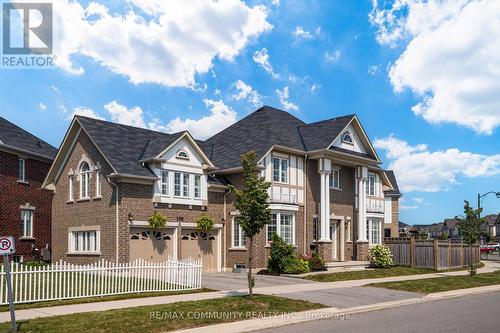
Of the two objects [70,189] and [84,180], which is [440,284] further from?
[70,189]

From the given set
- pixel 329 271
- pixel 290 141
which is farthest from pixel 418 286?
pixel 290 141

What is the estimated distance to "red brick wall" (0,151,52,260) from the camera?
29969 mm

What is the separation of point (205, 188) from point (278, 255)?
5050 mm

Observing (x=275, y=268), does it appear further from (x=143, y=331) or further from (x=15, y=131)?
(x=15, y=131)

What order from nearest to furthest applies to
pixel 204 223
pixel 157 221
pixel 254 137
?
pixel 157 221 → pixel 204 223 → pixel 254 137

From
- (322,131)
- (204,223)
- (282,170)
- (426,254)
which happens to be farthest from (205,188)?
(426,254)

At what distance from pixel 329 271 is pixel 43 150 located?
19.7 meters

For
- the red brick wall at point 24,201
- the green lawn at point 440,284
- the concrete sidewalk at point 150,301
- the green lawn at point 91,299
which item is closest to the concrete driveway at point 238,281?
the concrete sidewalk at point 150,301

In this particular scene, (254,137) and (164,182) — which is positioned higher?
(254,137)

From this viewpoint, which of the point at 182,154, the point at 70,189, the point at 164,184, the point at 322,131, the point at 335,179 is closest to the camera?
the point at 164,184

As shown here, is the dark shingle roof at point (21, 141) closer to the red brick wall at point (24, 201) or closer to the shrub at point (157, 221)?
the red brick wall at point (24, 201)

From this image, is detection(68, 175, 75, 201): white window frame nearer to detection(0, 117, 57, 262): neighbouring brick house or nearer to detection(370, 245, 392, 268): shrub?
detection(0, 117, 57, 262): neighbouring brick house

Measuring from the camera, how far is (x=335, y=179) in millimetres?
32656

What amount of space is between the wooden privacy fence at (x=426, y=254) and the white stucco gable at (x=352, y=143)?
6283mm
